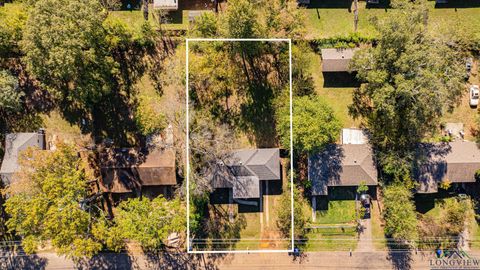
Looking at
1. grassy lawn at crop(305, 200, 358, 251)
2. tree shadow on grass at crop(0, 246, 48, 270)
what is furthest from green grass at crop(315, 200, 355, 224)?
tree shadow on grass at crop(0, 246, 48, 270)

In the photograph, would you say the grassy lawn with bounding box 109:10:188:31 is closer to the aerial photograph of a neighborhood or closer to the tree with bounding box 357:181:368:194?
the aerial photograph of a neighborhood

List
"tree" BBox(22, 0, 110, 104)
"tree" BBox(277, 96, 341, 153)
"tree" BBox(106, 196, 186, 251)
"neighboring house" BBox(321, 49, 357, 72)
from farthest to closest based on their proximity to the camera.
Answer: "neighboring house" BBox(321, 49, 357, 72)
"tree" BBox(277, 96, 341, 153)
"tree" BBox(106, 196, 186, 251)
"tree" BBox(22, 0, 110, 104)

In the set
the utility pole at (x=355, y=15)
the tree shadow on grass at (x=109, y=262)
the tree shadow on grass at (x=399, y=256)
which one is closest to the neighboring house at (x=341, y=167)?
the tree shadow on grass at (x=399, y=256)

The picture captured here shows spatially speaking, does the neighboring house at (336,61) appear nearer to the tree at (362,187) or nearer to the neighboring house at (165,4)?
the tree at (362,187)

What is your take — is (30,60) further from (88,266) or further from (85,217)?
(88,266)

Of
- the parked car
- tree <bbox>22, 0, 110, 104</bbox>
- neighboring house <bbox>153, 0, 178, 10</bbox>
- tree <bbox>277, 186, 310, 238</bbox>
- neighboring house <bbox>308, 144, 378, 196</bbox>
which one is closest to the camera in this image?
tree <bbox>22, 0, 110, 104</bbox>

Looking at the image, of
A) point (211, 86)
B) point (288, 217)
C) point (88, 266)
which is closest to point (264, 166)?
point (288, 217)

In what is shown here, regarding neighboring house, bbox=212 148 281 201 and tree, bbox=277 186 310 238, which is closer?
neighboring house, bbox=212 148 281 201

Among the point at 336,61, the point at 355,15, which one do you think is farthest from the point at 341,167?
the point at 355,15
